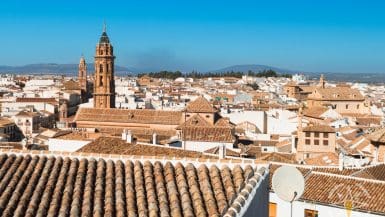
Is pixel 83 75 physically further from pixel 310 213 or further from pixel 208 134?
pixel 310 213

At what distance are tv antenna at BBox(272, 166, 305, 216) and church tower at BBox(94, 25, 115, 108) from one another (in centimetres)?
4753

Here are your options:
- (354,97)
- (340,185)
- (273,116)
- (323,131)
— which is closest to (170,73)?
(354,97)

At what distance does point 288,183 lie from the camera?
270 inches

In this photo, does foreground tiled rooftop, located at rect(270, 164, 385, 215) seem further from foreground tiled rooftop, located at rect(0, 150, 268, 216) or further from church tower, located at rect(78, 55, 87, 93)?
church tower, located at rect(78, 55, 87, 93)

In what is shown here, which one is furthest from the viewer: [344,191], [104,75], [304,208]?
[104,75]

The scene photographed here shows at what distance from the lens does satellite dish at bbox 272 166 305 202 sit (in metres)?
6.83

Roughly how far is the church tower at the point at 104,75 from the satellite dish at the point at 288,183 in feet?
156

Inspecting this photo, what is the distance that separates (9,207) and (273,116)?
41.2 metres

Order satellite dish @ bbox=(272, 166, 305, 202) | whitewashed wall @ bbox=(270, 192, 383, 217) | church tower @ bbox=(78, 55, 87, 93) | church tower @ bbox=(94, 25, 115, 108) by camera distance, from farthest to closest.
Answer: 1. church tower @ bbox=(78, 55, 87, 93)
2. church tower @ bbox=(94, 25, 115, 108)
3. whitewashed wall @ bbox=(270, 192, 383, 217)
4. satellite dish @ bbox=(272, 166, 305, 202)

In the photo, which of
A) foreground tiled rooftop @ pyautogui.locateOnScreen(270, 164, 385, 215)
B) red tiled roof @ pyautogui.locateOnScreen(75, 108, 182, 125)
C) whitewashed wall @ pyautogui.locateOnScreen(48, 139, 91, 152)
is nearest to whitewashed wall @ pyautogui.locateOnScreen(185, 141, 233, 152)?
whitewashed wall @ pyautogui.locateOnScreen(48, 139, 91, 152)

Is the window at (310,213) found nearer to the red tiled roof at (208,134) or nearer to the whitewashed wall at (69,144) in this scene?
the whitewashed wall at (69,144)

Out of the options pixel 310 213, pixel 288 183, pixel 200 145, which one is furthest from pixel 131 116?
pixel 288 183

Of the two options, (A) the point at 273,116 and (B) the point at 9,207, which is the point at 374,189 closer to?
(B) the point at 9,207

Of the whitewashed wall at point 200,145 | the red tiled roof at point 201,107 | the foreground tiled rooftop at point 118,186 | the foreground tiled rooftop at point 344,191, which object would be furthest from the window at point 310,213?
the red tiled roof at point 201,107
